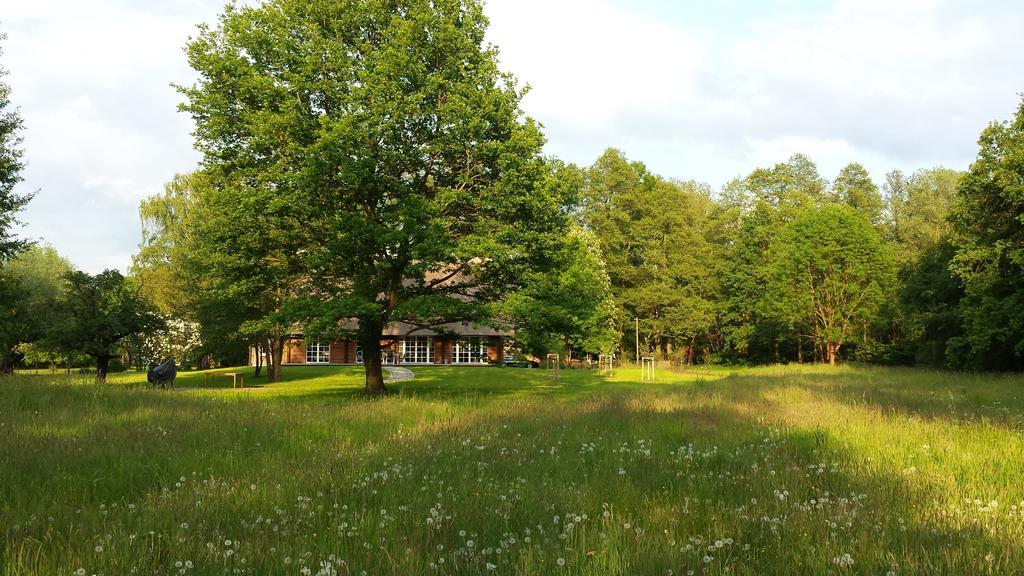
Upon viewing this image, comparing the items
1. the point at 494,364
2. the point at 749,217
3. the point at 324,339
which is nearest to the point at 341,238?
the point at 324,339

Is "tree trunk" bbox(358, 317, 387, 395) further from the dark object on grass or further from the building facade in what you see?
the building facade

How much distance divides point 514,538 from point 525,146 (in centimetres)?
1901

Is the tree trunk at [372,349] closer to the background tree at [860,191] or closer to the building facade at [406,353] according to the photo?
the building facade at [406,353]

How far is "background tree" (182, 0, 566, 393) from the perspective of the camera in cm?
2059

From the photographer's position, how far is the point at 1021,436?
A: 919 cm

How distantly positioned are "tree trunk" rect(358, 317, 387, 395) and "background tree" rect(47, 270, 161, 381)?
15871mm

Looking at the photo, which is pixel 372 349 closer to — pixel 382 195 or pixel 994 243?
pixel 382 195

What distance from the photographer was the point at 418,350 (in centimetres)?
6669

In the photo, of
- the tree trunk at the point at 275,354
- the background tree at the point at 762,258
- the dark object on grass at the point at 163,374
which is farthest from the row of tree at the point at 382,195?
the background tree at the point at 762,258

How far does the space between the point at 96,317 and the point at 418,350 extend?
37.7m

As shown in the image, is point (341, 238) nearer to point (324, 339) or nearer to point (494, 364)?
point (324, 339)

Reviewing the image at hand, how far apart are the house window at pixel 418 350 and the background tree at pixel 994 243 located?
47.2 metres

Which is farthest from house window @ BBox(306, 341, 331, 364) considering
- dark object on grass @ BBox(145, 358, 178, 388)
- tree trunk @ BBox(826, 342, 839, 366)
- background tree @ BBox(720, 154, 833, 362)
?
tree trunk @ BBox(826, 342, 839, 366)

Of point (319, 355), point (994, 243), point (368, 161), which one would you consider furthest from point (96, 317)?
point (994, 243)
